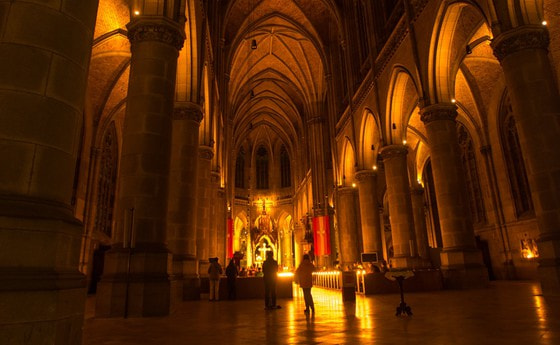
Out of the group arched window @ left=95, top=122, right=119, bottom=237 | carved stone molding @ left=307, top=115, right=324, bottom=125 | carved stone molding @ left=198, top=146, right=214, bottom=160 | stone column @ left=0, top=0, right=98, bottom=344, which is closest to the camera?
stone column @ left=0, top=0, right=98, bottom=344

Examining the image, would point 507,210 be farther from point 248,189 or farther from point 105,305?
point 248,189

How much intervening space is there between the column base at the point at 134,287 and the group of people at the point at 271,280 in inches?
97.7

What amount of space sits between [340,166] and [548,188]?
17214 millimetres

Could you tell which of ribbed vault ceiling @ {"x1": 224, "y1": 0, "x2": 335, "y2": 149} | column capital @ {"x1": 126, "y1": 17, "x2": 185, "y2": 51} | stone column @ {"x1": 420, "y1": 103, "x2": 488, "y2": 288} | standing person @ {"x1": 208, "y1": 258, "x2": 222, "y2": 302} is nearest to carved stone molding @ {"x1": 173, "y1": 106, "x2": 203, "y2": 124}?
column capital @ {"x1": 126, "y1": 17, "x2": 185, "y2": 51}

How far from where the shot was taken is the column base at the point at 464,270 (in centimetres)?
1159

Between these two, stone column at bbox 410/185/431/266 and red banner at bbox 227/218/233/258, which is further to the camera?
red banner at bbox 227/218/233/258

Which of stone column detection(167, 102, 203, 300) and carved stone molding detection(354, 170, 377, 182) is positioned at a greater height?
carved stone molding detection(354, 170, 377, 182)

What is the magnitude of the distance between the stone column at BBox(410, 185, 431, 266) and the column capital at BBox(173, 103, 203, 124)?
47.1ft

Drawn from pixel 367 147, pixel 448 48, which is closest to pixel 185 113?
pixel 448 48

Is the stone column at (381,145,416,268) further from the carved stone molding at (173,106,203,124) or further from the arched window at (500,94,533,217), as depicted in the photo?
the carved stone molding at (173,106,203,124)

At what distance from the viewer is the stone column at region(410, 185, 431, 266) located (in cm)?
2090

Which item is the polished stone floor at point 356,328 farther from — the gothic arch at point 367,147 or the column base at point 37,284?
the gothic arch at point 367,147

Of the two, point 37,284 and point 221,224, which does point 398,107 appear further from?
point 37,284

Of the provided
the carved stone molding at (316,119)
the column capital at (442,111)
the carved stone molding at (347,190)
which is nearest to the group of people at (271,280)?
the column capital at (442,111)
